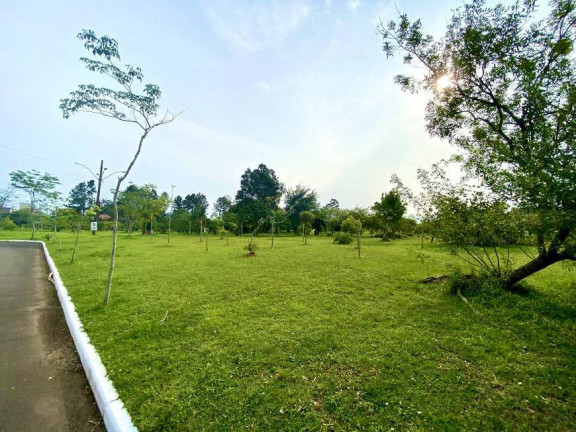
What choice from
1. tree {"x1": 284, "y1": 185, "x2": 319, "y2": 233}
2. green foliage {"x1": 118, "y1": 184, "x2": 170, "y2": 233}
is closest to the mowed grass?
green foliage {"x1": 118, "y1": 184, "x2": 170, "y2": 233}

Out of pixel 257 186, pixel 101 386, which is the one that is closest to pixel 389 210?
pixel 101 386

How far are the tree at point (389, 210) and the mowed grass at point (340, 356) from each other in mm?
17573

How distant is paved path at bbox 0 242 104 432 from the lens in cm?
236

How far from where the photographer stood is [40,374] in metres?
3.05

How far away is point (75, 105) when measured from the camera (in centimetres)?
498

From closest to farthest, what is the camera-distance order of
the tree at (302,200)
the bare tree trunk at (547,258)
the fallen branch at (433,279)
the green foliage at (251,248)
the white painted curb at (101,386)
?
the white painted curb at (101,386) → the bare tree trunk at (547,258) → the fallen branch at (433,279) → the green foliage at (251,248) → the tree at (302,200)

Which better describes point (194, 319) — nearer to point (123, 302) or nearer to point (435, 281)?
point (123, 302)

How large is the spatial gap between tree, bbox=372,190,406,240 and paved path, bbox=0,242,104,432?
2352 centimetres

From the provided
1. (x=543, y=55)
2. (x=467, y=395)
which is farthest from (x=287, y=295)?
(x=543, y=55)

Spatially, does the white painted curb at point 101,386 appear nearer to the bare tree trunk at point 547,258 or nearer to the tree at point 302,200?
the bare tree trunk at point 547,258

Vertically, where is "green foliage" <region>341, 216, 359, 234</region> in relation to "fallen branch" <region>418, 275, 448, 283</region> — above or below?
above

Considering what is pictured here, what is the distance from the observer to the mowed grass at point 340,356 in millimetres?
2230

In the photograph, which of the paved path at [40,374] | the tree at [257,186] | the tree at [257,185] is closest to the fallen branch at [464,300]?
the paved path at [40,374]

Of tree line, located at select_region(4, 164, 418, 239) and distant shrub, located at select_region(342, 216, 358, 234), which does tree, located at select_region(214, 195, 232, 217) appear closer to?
tree line, located at select_region(4, 164, 418, 239)
